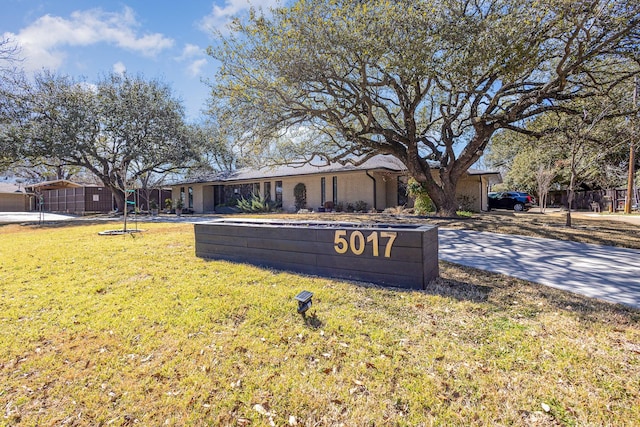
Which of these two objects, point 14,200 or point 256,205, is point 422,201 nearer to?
point 256,205

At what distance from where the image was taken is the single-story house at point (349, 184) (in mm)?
15695

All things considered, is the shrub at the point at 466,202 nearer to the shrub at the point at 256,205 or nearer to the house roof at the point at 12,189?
the shrub at the point at 256,205

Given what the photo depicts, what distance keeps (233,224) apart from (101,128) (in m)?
18.4

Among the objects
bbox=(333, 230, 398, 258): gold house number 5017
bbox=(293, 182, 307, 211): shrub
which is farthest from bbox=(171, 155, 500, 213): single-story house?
→ bbox=(333, 230, 398, 258): gold house number 5017

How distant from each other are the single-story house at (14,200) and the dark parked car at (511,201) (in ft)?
152

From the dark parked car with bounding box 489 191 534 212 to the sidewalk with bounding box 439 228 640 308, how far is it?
54.1ft

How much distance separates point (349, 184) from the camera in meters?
16.5

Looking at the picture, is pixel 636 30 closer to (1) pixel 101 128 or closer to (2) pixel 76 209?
(1) pixel 101 128

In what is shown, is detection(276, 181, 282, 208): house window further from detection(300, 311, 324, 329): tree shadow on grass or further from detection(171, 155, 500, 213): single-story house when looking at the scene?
detection(300, 311, 324, 329): tree shadow on grass

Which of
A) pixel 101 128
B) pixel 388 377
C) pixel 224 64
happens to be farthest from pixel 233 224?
pixel 101 128

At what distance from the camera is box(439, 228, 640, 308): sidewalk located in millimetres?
3815

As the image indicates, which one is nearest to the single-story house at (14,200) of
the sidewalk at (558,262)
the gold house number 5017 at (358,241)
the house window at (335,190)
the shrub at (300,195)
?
the shrub at (300,195)

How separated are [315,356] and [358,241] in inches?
74.1

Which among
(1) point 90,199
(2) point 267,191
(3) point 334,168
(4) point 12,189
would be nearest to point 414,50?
(3) point 334,168
